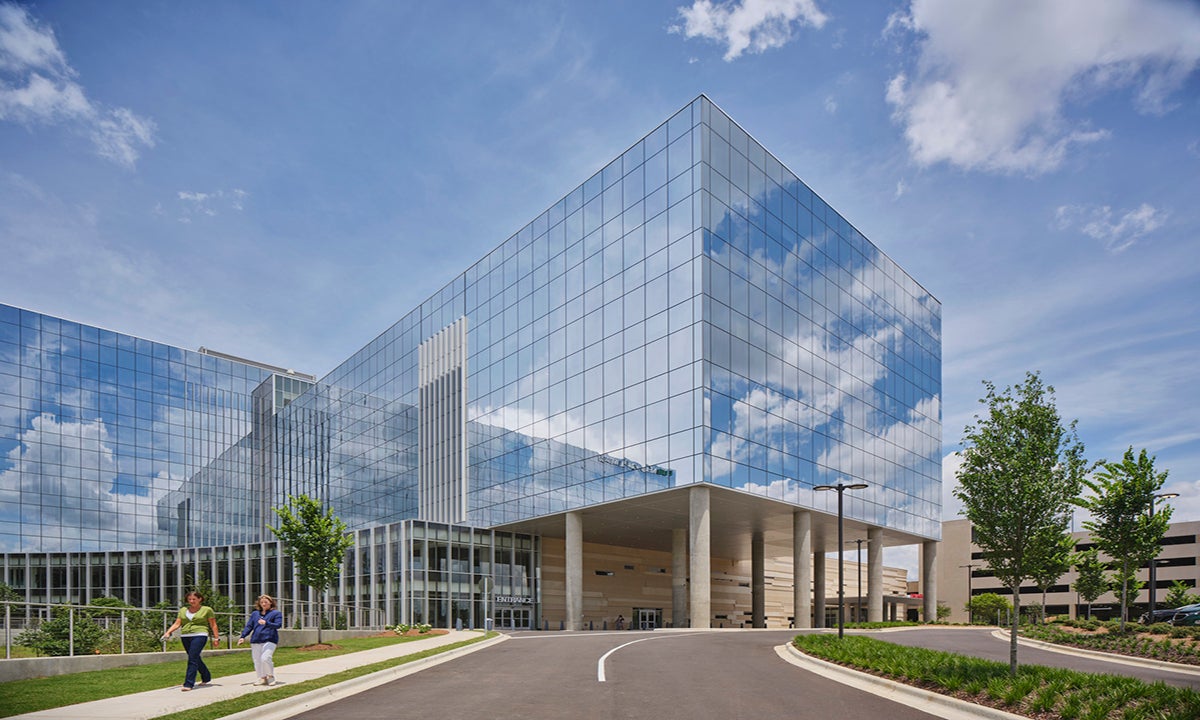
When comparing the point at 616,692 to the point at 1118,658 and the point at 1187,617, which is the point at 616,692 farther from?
the point at 1187,617

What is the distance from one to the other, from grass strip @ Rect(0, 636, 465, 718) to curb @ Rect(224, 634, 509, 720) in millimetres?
3174

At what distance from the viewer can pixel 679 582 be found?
51625 mm

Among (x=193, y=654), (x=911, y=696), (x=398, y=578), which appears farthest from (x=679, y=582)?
(x=193, y=654)

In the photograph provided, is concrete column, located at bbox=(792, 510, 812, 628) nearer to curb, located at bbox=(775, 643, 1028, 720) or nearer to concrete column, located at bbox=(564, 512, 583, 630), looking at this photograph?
concrete column, located at bbox=(564, 512, 583, 630)

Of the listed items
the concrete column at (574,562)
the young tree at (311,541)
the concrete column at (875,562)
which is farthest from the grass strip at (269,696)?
the concrete column at (875,562)

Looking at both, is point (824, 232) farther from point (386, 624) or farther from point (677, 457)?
point (386, 624)

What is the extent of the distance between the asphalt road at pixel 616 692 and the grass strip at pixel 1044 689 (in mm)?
1295

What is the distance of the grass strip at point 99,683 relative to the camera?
1290cm

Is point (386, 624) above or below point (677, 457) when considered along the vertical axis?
below

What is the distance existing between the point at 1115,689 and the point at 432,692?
10.8 meters

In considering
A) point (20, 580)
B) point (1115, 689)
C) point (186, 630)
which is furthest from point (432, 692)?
point (20, 580)

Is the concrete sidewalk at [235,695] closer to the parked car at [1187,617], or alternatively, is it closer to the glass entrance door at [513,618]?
the parked car at [1187,617]

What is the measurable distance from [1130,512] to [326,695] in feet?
Answer: 99.0

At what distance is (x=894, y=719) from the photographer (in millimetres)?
11898
